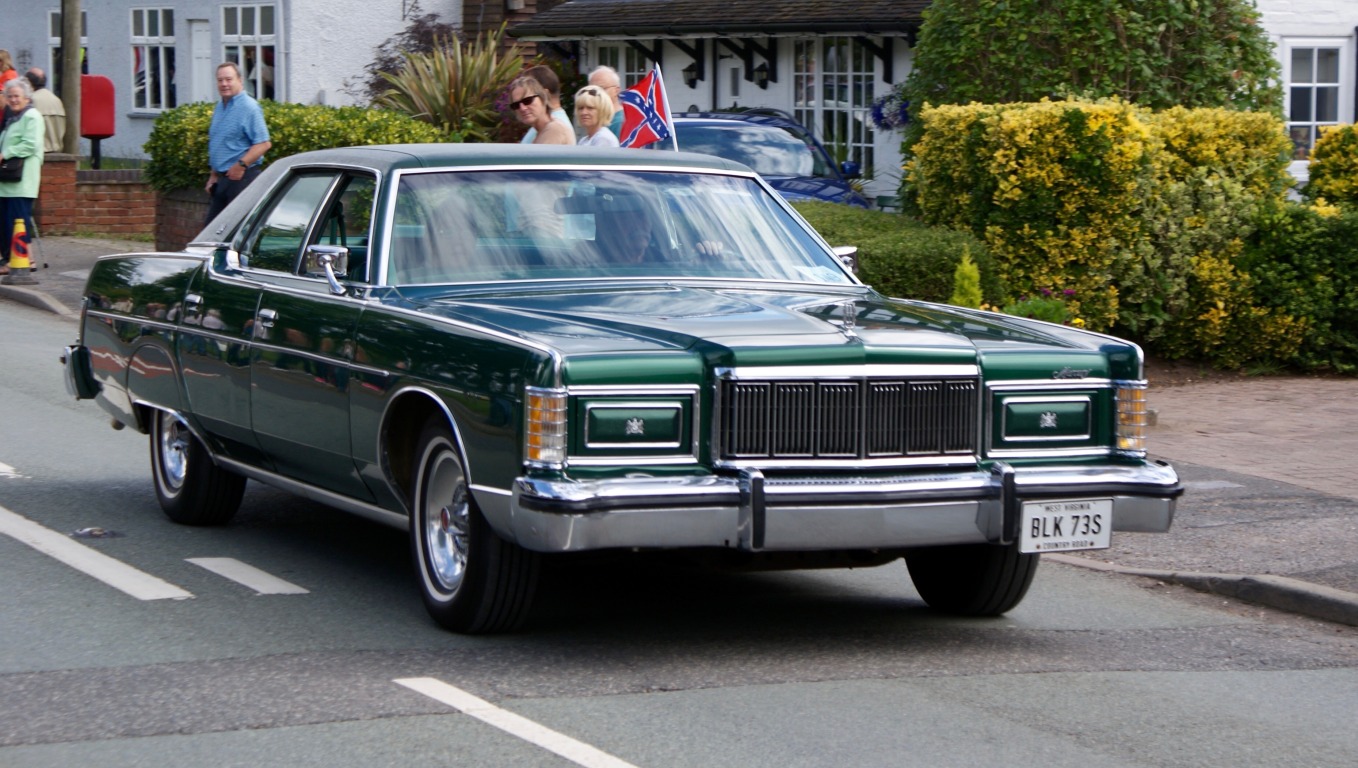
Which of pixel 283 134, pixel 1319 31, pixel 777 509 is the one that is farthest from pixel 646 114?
pixel 1319 31

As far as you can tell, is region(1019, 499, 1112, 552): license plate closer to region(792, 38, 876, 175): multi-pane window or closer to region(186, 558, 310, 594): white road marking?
region(186, 558, 310, 594): white road marking

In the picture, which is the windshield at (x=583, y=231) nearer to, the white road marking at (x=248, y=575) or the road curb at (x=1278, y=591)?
the white road marking at (x=248, y=575)

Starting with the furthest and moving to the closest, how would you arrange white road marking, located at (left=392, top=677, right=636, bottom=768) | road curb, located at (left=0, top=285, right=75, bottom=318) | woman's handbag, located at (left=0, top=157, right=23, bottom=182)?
woman's handbag, located at (left=0, top=157, right=23, bottom=182) < road curb, located at (left=0, top=285, right=75, bottom=318) < white road marking, located at (left=392, top=677, right=636, bottom=768)

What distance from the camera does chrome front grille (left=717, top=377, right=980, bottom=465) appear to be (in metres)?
6.08

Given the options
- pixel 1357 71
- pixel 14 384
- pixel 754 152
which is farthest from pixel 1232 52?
pixel 14 384

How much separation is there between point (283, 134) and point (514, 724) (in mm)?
13802

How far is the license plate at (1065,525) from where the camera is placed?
6.30 metres

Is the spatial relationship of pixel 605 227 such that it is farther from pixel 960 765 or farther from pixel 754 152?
pixel 754 152

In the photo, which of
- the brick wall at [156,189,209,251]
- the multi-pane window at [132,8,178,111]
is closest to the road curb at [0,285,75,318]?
the brick wall at [156,189,209,251]

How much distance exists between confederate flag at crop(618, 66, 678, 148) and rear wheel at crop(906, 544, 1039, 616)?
5488 mm

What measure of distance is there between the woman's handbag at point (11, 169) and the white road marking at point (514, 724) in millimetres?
14245

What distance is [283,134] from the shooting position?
18.5 meters

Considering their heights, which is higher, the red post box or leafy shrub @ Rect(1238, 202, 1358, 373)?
the red post box

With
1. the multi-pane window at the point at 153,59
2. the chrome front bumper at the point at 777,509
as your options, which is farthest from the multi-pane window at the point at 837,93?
the chrome front bumper at the point at 777,509
